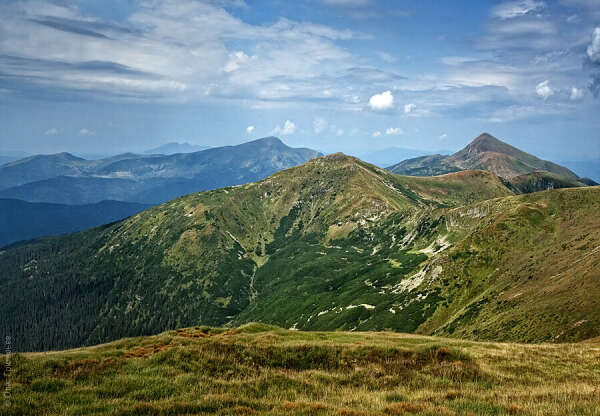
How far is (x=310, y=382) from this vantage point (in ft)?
73.1

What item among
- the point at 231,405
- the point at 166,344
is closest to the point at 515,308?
the point at 166,344

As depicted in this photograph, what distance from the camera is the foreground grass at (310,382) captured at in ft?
55.5

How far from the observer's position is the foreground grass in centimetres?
1692

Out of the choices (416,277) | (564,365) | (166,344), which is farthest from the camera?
(416,277)

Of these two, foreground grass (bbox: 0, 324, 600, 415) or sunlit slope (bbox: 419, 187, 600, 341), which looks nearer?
foreground grass (bbox: 0, 324, 600, 415)

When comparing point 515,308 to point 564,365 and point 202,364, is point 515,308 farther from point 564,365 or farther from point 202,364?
point 202,364

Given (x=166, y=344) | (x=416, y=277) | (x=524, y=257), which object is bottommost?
(x=416, y=277)

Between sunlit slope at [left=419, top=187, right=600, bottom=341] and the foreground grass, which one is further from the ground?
the foreground grass

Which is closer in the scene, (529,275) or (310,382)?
(310,382)

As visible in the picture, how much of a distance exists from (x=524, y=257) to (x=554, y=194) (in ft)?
252

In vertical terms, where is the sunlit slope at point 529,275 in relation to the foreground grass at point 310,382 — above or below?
below

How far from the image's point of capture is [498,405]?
1717cm

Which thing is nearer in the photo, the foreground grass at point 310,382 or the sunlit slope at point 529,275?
the foreground grass at point 310,382

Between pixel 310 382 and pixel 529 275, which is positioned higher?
pixel 310 382
